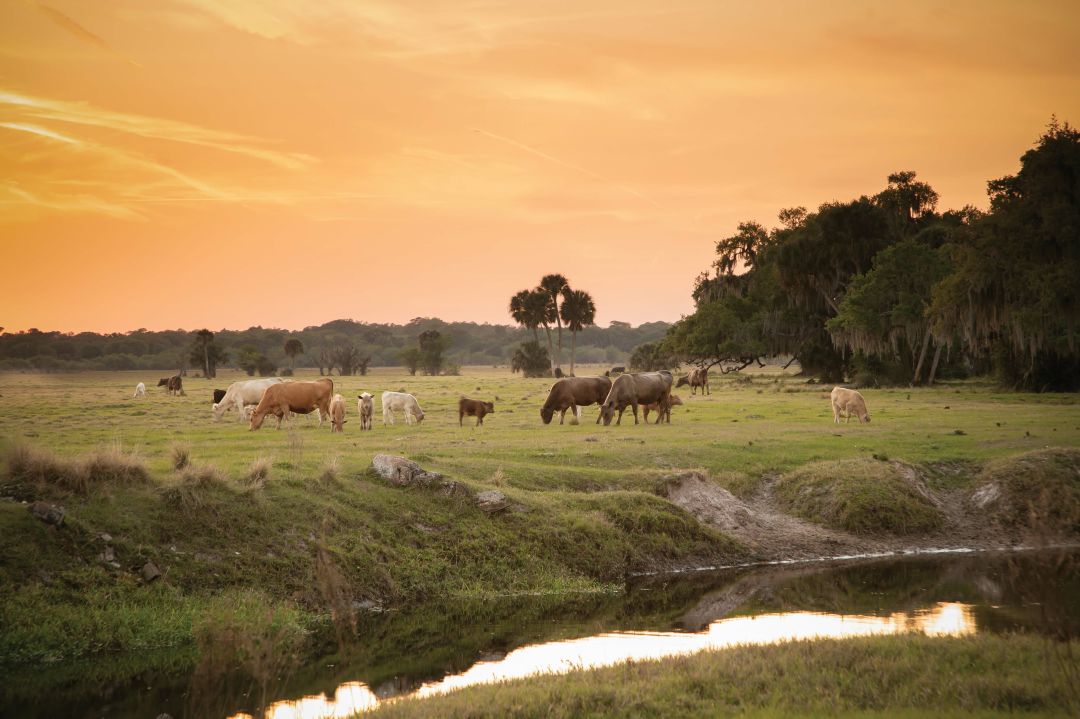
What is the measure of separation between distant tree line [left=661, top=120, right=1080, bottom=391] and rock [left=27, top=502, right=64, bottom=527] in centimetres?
4180

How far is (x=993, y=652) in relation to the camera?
10727 millimetres

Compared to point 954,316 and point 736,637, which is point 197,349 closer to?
point 954,316

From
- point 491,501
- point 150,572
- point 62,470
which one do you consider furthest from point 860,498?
point 62,470

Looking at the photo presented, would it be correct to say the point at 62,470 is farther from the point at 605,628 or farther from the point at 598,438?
the point at 598,438

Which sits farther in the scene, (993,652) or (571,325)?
(571,325)

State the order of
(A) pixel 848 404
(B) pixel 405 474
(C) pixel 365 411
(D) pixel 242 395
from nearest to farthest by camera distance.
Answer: (B) pixel 405 474, (C) pixel 365 411, (A) pixel 848 404, (D) pixel 242 395

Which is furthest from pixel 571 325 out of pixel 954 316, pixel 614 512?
pixel 614 512

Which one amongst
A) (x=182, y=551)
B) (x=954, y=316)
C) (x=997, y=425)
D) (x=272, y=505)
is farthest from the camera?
(x=954, y=316)

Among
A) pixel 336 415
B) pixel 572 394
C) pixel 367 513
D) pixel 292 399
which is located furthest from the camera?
pixel 572 394

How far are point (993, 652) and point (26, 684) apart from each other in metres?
12.8

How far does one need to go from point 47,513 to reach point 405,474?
298 inches

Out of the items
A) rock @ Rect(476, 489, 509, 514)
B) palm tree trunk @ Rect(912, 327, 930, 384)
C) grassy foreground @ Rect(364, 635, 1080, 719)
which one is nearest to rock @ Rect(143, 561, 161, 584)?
grassy foreground @ Rect(364, 635, 1080, 719)

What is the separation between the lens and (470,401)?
3822cm

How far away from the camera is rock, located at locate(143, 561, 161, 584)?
601 inches
